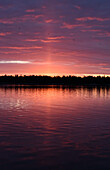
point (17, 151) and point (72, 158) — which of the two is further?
point (17, 151)

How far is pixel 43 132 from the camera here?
19891mm

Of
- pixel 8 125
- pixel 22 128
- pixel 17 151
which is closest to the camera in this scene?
pixel 17 151

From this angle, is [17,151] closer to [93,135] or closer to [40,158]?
[40,158]

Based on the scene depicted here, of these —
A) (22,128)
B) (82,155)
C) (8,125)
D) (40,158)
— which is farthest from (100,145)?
(8,125)

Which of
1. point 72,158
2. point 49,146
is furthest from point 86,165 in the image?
point 49,146

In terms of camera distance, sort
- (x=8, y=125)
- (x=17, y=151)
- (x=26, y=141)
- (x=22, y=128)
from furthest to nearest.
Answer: (x=8, y=125)
(x=22, y=128)
(x=26, y=141)
(x=17, y=151)

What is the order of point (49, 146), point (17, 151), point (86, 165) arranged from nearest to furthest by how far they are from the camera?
point (86, 165) < point (17, 151) < point (49, 146)

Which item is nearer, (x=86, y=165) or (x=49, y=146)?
(x=86, y=165)

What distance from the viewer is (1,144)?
1608 cm

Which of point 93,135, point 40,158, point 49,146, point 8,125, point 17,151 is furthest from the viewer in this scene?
point 8,125

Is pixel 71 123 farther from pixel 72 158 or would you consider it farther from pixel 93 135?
pixel 72 158

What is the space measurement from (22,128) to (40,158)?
327 inches

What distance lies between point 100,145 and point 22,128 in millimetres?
8524

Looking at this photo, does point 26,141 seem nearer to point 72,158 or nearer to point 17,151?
point 17,151
